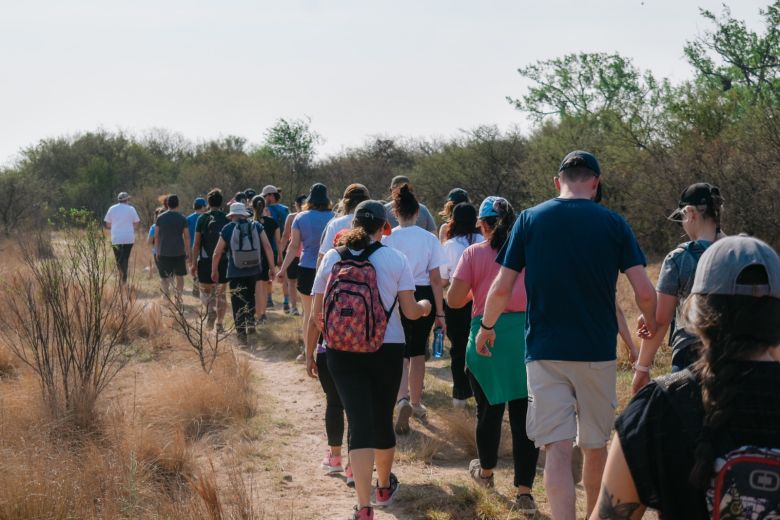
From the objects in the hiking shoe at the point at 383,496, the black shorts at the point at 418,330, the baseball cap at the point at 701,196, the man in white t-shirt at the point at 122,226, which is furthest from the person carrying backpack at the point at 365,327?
the man in white t-shirt at the point at 122,226

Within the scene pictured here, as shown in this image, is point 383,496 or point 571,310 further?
point 383,496

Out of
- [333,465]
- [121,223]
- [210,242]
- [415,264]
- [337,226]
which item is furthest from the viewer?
[121,223]

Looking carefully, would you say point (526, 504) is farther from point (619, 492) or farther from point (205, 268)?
Answer: point (205, 268)

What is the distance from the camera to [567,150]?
952 inches

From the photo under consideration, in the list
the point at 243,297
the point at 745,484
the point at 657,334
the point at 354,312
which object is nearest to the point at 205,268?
the point at 243,297

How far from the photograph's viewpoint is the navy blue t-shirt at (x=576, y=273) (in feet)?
13.8

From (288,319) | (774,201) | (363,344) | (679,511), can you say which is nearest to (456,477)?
(363,344)

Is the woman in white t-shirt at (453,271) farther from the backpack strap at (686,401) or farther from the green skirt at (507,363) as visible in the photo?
the backpack strap at (686,401)

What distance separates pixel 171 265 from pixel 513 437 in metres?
9.52

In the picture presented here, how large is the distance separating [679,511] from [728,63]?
26.3m

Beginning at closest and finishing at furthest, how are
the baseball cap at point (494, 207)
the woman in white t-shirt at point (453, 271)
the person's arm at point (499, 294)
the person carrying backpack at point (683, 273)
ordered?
the person's arm at point (499, 294)
the person carrying backpack at point (683, 273)
the baseball cap at point (494, 207)
the woman in white t-shirt at point (453, 271)

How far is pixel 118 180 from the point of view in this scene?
143 feet

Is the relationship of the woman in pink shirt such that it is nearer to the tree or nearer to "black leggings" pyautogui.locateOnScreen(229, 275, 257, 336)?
"black leggings" pyautogui.locateOnScreen(229, 275, 257, 336)

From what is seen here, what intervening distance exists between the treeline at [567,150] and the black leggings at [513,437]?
11.7 meters
